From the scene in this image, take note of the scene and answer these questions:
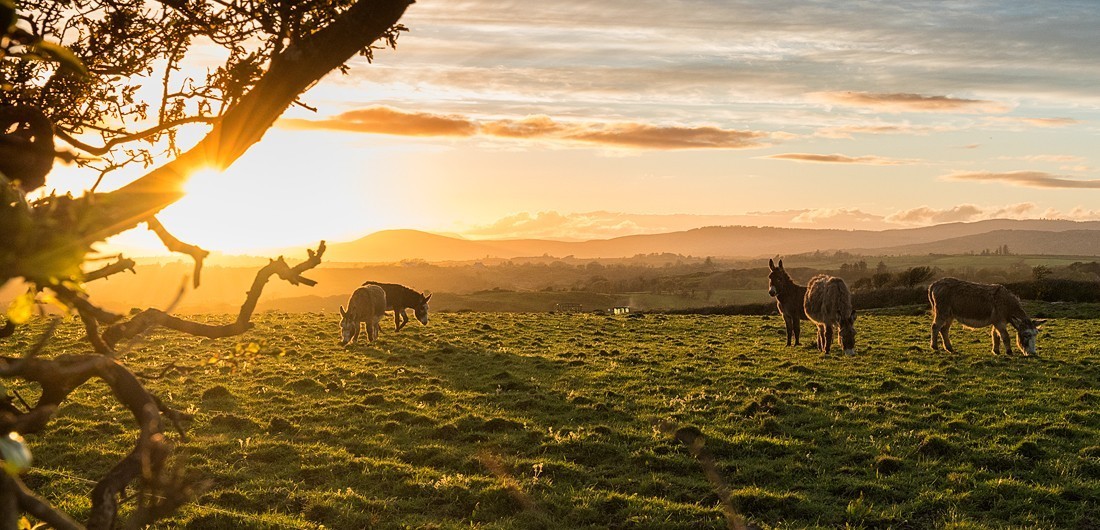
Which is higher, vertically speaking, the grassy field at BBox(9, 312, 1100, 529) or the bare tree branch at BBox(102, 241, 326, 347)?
the bare tree branch at BBox(102, 241, 326, 347)

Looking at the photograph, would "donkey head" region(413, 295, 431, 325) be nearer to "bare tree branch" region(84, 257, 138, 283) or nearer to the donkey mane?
the donkey mane

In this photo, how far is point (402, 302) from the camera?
116ft

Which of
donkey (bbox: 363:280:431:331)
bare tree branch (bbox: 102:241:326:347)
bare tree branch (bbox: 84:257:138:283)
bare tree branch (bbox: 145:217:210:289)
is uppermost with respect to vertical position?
bare tree branch (bbox: 145:217:210:289)

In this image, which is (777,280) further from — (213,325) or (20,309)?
(20,309)

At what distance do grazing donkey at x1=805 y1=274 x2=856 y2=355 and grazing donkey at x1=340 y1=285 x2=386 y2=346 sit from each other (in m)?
17.7

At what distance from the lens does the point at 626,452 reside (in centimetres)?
1462

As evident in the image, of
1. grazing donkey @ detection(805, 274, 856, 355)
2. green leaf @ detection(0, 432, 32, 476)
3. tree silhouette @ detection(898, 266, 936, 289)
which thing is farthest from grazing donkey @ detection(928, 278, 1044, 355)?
tree silhouette @ detection(898, 266, 936, 289)

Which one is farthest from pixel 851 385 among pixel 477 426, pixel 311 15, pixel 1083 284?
pixel 1083 284

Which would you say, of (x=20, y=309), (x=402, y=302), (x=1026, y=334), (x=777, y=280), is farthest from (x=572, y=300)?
(x=20, y=309)

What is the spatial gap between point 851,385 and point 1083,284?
5288 cm

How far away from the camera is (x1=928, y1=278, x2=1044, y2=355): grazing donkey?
2617 cm

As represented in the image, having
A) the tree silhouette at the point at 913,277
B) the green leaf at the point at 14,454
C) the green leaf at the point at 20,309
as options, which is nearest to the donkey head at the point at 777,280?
the green leaf at the point at 20,309

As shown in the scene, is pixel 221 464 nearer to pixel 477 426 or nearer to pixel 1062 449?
pixel 477 426

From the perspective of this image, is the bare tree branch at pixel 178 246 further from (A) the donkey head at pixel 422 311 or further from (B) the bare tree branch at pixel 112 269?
(A) the donkey head at pixel 422 311
